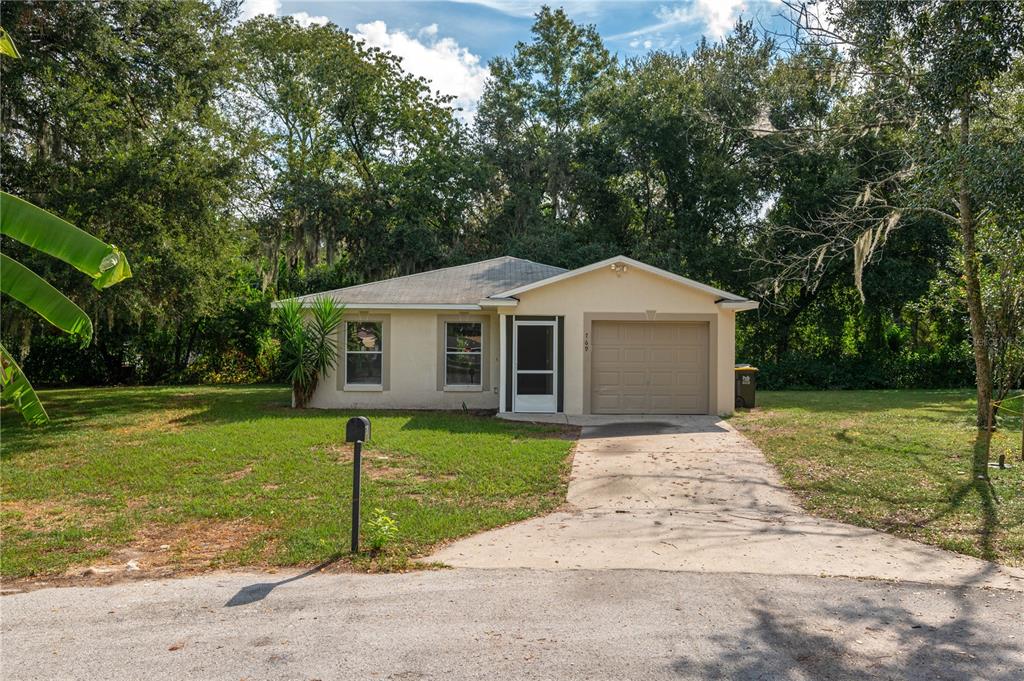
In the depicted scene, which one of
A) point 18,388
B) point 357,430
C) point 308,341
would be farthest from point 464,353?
point 18,388

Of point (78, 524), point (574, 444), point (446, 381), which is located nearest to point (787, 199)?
point (446, 381)

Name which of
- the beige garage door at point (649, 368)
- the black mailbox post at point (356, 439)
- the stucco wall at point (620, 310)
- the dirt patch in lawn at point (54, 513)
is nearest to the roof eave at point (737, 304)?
the stucco wall at point (620, 310)

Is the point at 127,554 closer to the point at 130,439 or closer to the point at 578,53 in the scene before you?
the point at 130,439

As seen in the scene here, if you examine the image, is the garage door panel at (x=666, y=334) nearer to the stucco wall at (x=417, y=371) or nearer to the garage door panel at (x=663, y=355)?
the garage door panel at (x=663, y=355)

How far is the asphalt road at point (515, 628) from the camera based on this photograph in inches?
161

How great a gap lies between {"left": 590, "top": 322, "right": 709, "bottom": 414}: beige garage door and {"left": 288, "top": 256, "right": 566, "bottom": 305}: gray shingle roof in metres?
3.10

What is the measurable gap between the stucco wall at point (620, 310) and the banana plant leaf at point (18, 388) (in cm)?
1176

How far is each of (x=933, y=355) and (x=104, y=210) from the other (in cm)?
2576

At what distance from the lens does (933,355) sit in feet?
83.4

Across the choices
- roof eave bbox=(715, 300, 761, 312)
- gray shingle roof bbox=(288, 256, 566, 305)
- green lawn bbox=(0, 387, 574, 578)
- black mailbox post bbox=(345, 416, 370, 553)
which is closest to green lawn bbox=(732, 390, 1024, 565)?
roof eave bbox=(715, 300, 761, 312)

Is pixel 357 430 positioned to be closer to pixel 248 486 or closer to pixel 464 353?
pixel 248 486

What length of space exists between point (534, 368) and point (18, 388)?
12225 mm

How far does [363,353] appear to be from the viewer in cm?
1719

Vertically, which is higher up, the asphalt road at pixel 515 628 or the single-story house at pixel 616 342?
the single-story house at pixel 616 342
